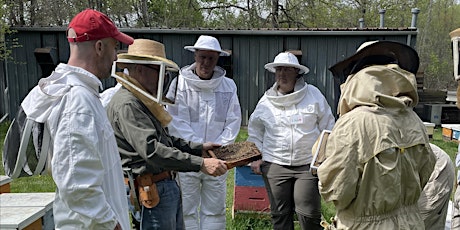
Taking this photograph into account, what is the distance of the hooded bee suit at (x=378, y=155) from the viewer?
187 cm

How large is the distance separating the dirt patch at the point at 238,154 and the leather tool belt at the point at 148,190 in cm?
53

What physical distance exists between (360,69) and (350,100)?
312mm

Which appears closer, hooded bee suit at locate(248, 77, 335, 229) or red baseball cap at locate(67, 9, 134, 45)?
red baseball cap at locate(67, 9, 134, 45)

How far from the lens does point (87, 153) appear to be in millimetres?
1551

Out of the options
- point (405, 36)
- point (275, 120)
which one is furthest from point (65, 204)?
point (405, 36)

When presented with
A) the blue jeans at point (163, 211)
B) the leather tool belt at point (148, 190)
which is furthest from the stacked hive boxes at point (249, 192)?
the leather tool belt at point (148, 190)

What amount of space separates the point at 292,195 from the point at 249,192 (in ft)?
3.00

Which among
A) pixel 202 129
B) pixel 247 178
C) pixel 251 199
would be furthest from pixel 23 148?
pixel 251 199

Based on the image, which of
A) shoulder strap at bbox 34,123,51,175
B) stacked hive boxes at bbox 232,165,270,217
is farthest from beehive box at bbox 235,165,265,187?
shoulder strap at bbox 34,123,51,175

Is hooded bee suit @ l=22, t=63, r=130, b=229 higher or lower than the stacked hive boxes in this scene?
higher

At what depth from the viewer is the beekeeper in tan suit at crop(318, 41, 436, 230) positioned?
1.87 m

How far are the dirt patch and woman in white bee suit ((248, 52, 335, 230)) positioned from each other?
399 mm

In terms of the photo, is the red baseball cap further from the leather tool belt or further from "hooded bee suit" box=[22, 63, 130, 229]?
the leather tool belt

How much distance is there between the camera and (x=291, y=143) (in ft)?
10.7
